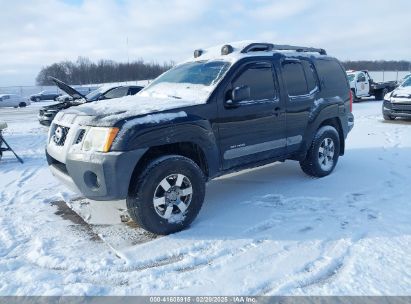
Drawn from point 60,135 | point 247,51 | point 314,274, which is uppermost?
point 247,51

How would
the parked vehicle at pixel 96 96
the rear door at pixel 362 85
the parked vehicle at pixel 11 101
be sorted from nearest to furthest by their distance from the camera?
the parked vehicle at pixel 96 96
the rear door at pixel 362 85
the parked vehicle at pixel 11 101

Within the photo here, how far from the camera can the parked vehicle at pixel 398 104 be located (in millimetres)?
11289

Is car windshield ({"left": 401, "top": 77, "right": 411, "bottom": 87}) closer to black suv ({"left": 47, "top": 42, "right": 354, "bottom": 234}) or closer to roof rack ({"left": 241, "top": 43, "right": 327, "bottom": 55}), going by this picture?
roof rack ({"left": 241, "top": 43, "right": 327, "bottom": 55})

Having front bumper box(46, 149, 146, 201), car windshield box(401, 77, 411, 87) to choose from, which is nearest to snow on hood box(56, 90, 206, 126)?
front bumper box(46, 149, 146, 201)

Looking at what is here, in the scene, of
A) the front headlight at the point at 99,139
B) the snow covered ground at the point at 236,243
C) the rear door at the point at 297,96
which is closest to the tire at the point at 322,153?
the snow covered ground at the point at 236,243

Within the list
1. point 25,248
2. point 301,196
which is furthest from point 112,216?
point 301,196

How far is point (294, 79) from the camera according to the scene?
5.27 metres

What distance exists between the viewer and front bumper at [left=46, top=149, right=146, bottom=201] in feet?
11.6

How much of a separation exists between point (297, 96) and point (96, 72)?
68.4 meters

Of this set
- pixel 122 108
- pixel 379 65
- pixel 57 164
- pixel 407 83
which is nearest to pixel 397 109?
pixel 407 83

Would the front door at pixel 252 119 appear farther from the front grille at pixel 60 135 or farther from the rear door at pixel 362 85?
the rear door at pixel 362 85

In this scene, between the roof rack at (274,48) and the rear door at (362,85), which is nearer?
the roof rack at (274,48)

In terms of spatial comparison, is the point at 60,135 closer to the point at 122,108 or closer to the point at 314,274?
the point at 122,108

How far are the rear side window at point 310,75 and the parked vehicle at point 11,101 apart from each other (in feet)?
95.0
